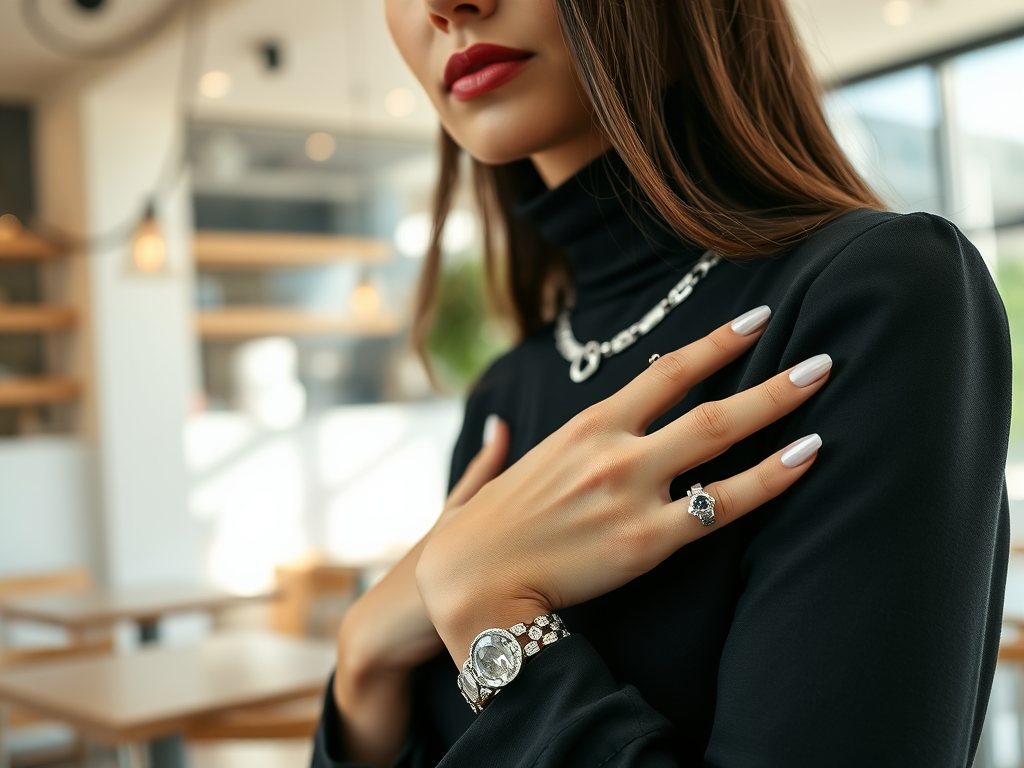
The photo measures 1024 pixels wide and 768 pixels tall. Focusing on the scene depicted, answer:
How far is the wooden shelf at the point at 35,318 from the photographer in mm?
6273

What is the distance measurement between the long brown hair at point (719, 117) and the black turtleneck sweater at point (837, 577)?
0.21 ft

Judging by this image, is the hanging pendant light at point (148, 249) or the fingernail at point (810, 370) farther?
the hanging pendant light at point (148, 249)

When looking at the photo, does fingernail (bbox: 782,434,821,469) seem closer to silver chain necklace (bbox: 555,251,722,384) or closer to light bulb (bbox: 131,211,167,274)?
silver chain necklace (bbox: 555,251,722,384)

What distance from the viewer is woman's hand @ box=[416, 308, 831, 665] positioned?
692 millimetres

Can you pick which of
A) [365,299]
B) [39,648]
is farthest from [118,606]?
[365,299]

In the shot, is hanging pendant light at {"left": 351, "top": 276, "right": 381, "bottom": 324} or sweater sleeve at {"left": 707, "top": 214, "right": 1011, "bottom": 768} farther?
hanging pendant light at {"left": 351, "top": 276, "right": 381, "bottom": 324}

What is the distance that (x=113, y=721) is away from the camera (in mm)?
2328

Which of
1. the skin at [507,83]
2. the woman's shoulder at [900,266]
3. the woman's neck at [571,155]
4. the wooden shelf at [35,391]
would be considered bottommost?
the wooden shelf at [35,391]

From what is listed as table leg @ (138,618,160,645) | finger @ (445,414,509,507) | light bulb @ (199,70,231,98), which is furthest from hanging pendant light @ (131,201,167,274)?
finger @ (445,414,509,507)

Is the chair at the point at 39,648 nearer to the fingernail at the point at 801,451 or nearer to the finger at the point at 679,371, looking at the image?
the finger at the point at 679,371

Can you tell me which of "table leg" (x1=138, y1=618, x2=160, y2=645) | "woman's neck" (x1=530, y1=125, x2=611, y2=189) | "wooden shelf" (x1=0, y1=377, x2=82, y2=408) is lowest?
"table leg" (x1=138, y1=618, x2=160, y2=645)

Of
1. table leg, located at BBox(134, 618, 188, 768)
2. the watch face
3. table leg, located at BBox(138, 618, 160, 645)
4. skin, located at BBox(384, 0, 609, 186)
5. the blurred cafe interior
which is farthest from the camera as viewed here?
the blurred cafe interior

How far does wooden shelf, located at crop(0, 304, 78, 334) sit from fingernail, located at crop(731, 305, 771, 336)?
6.28 metres

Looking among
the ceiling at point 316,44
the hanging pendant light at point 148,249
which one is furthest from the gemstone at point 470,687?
the hanging pendant light at point 148,249
